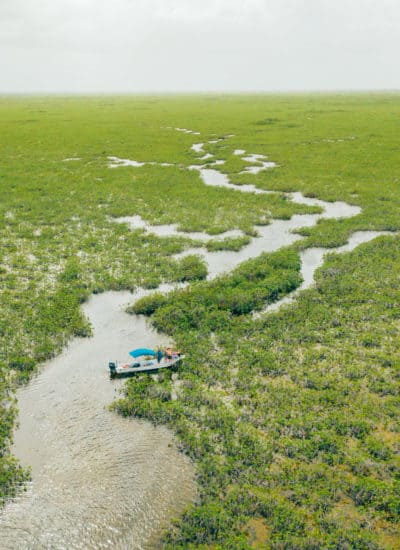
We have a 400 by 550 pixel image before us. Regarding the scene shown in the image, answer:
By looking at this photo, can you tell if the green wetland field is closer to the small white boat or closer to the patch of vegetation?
the patch of vegetation

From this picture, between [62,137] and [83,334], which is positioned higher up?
[62,137]

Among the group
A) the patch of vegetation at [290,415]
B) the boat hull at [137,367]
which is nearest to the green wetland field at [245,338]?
the patch of vegetation at [290,415]

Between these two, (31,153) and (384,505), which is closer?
(384,505)

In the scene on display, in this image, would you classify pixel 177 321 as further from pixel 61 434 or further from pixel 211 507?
pixel 211 507

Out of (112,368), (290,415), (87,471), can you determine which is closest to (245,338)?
(290,415)

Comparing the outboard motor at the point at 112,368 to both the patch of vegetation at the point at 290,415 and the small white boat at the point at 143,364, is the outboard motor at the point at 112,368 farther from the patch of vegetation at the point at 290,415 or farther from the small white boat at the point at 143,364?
the patch of vegetation at the point at 290,415

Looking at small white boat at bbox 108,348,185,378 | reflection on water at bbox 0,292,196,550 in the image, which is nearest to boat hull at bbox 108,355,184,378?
small white boat at bbox 108,348,185,378

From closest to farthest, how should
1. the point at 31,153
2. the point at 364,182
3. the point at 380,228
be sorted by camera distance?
1. the point at 380,228
2. the point at 364,182
3. the point at 31,153

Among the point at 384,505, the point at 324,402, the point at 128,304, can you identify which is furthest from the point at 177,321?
the point at 384,505
